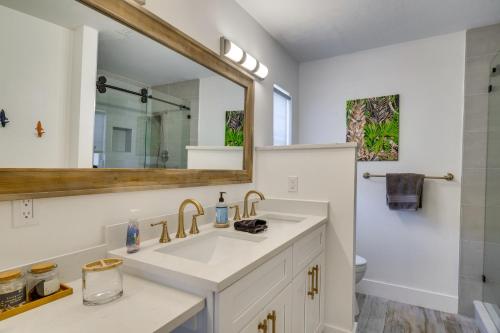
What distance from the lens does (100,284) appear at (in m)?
0.85

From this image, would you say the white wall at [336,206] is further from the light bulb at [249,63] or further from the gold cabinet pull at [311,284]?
the light bulb at [249,63]

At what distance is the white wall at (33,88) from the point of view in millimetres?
882

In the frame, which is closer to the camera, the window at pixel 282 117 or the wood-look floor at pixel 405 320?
the wood-look floor at pixel 405 320

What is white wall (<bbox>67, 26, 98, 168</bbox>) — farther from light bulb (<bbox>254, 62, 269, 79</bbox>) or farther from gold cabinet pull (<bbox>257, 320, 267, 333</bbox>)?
light bulb (<bbox>254, 62, 269, 79</bbox>)

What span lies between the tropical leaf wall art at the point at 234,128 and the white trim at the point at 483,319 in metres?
2.18

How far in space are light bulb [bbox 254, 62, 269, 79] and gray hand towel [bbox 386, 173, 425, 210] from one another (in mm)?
1442

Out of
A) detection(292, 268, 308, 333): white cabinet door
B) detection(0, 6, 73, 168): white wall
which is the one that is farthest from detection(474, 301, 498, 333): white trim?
detection(0, 6, 73, 168): white wall

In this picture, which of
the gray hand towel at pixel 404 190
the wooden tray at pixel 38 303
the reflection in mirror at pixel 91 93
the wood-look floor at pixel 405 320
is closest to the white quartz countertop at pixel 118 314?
the wooden tray at pixel 38 303

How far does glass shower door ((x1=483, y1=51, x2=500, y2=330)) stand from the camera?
83.1 inches

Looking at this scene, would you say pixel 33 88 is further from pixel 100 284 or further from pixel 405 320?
pixel 405 320

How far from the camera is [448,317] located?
227 cm

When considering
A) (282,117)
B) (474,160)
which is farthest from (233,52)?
(474,160)

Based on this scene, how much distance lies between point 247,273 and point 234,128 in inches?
47.9

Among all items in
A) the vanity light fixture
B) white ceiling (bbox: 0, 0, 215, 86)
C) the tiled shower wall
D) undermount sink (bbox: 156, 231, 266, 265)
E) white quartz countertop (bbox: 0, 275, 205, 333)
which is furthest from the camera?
the tiled shower wall
